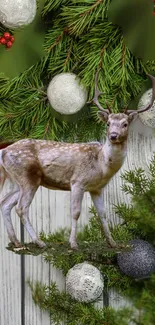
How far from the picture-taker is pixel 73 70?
4.21ft

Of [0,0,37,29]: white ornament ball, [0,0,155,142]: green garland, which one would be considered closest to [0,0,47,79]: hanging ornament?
[0,0,155,142]: green garland

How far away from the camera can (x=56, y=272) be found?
148 centimetres

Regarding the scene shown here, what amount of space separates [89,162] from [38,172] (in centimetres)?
7

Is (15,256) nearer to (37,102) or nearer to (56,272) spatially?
(56,272)

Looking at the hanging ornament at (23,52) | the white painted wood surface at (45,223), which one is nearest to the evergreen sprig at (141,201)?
the white painted wood surface at (45,223)

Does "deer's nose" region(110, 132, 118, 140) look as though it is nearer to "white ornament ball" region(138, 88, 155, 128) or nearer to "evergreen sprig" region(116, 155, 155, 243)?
"evergreen sprig" region(116, 155, 155, 243)

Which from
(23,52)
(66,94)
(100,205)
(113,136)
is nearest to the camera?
(113,136)

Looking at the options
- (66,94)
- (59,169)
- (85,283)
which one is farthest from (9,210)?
(85,283)

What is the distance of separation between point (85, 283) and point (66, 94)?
350 millimetres

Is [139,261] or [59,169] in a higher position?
[59,169]

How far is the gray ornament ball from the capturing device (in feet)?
4.07

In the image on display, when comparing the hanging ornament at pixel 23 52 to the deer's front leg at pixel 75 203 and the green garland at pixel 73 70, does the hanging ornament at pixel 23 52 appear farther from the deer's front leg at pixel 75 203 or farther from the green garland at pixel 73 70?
the deer's front leg at pixel 75 203

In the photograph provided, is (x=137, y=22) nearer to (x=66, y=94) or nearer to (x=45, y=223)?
(x=66, y=94)

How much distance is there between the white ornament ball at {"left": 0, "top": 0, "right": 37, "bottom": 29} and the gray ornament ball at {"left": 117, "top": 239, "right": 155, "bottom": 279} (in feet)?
1.30
